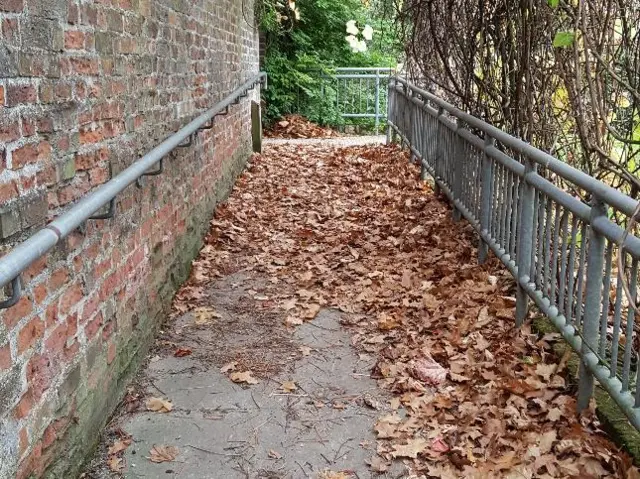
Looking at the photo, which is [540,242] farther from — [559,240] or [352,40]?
[352,40]

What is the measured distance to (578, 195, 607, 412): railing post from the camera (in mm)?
2857

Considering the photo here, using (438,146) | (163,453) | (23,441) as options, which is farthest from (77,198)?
(438,146)

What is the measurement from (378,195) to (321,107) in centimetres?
775

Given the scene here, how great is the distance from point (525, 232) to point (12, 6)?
2760mm

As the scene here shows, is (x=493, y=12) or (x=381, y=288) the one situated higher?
(x=493, y=12)

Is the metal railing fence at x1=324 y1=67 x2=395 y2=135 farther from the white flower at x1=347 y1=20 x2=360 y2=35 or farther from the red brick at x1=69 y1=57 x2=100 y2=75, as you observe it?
the red brick at x1=69 y1=57 x2=100 y2=75

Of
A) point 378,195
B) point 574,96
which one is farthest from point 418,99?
point 574,96

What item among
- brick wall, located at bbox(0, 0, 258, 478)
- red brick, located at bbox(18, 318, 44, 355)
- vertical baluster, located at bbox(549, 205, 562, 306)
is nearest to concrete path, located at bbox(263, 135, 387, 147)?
brick wall, located at bbox(0, 0, 258, 478)

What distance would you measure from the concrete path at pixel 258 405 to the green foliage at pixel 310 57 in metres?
10.5

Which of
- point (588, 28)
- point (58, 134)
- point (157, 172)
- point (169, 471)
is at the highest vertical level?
point (588, 28)

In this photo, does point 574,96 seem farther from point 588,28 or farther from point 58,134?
point 58,134

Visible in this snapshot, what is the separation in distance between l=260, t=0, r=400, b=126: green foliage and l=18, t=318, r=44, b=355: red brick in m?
12.1

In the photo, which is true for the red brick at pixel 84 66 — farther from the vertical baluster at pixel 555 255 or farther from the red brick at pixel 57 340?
the vertical baluster at pixel 555 255

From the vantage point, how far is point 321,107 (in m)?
15.5
